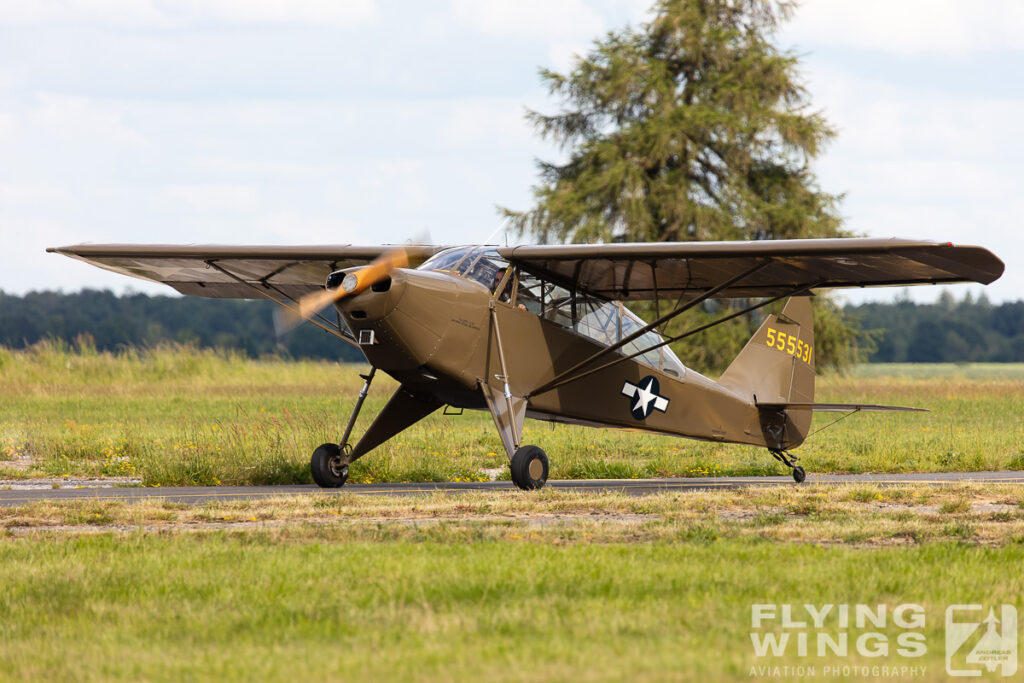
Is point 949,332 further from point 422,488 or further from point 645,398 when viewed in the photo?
point 422,488

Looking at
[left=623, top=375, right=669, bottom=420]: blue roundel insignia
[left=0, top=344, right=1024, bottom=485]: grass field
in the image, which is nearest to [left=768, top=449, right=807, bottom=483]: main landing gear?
[left=0, top=344, right=1024, bottom=485]: grass field

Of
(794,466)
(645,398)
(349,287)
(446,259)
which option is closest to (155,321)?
(645,398)

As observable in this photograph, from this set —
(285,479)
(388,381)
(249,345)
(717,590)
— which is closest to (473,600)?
(717,590)

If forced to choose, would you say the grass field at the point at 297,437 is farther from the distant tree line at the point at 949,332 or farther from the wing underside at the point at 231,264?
the distant tree line at the point at 949,332

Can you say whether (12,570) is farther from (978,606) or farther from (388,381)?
(388,381)

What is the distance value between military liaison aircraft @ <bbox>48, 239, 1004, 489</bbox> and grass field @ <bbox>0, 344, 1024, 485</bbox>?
1.30 metres

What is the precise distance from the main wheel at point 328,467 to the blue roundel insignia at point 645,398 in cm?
384

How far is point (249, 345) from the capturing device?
10369cm

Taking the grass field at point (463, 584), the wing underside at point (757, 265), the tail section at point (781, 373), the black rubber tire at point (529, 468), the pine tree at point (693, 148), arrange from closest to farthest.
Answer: the grass field at point (463, 584)
the wing underside at point (757, 265)
the black rubber tire at point (529, 468)
the tail section at point (781, 373)
the pine tree at point (693, 148)

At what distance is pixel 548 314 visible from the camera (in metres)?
14.7

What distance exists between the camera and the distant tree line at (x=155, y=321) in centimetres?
9925

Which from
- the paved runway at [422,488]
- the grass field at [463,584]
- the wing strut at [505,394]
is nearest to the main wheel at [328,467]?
the paved runway at [422,488]

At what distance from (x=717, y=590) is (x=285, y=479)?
367 inches

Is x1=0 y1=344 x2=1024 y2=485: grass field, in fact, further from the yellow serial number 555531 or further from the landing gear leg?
the yellow serial number 555531
